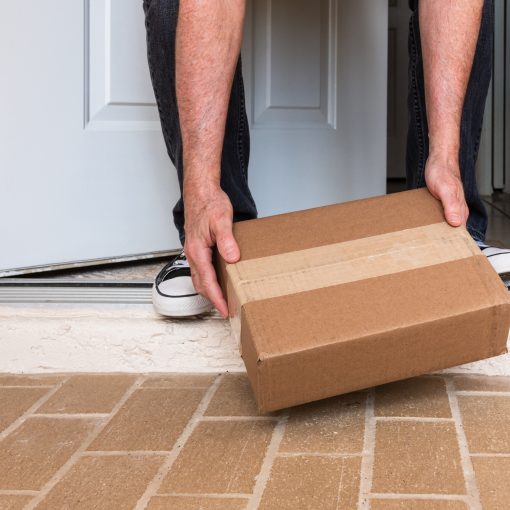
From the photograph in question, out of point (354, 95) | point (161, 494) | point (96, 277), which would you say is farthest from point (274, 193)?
point (161, 494)

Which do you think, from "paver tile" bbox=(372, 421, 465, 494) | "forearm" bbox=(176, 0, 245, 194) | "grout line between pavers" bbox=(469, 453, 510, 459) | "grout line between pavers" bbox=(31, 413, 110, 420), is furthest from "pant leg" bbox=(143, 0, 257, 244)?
"grout line between pavers" bbox=(469, 453, 510, 459)

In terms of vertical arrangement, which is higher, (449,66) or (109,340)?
(449,66)

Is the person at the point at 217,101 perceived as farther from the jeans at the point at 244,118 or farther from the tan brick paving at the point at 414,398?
the tan brick paving at the point at 414,398

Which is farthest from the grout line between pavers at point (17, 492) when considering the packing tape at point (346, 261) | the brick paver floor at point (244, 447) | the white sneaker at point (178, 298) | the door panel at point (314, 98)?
the door panel at point (314, 98)

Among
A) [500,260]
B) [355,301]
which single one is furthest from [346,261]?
[500,260]

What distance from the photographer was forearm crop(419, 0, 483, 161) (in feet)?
3.90

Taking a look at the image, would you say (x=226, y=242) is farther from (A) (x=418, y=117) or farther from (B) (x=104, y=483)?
(A) (x=418, y=117)

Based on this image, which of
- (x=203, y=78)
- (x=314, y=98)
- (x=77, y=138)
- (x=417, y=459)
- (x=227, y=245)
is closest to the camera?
(x=417, y=459)

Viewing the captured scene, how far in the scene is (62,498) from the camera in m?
0.89

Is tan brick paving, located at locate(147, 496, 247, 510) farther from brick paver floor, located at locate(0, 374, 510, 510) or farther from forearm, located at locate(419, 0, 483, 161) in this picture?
forearm, located at locate(419, 0, 483, 161)

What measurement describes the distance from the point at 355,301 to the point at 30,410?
1.79 ft

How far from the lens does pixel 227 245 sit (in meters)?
1.08

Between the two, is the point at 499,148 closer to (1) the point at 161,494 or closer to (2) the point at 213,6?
(2) the point at 213,6

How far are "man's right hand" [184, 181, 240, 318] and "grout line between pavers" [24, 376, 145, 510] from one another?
0.23m
